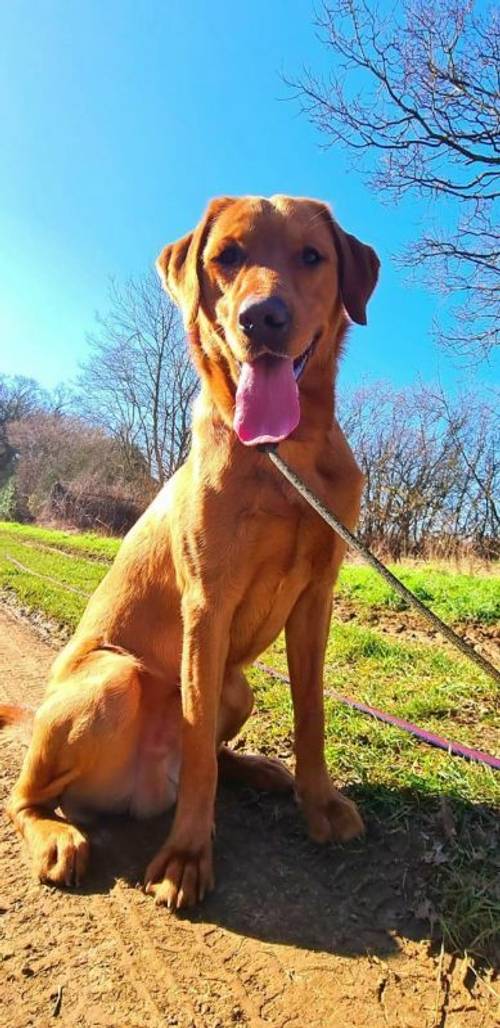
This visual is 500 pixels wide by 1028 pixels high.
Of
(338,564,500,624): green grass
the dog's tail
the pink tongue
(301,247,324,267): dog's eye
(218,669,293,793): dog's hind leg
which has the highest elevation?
(301,247,324,267): dog's eye

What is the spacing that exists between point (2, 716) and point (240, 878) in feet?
4.59

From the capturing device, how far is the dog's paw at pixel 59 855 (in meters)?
2.06

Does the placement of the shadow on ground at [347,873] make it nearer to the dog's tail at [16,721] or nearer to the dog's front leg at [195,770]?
the dog's front leg at [195,770]

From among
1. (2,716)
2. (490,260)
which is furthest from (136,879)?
(490,260)

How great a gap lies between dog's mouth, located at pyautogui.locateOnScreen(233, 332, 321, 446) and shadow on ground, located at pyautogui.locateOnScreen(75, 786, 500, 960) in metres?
1.47

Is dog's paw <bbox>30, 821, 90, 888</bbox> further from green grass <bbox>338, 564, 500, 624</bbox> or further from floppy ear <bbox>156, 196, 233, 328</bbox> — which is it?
green grass <bbox>338, 564, 500, 624</bbox>

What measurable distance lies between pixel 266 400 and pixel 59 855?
5.54ft

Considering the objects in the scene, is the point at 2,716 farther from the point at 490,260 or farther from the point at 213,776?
the point at 490,260

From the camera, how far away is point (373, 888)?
2.04 metres

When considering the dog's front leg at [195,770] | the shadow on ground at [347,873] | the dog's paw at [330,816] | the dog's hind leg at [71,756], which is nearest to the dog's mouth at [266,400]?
the dog's front leg at [195,770]

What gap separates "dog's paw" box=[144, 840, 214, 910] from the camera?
1957mm

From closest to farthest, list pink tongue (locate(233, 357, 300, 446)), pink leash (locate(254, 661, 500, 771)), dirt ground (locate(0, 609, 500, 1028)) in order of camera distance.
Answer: dirt ground (locate(0, 609, 500, 1028)) → pink tongue (locate(233, 357, 300, 446)) → pink leash (locate(254, 661, 500, 771))

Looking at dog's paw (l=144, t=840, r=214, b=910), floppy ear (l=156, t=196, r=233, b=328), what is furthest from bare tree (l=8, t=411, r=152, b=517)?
dog's paw (l=144, t=840, r=214, b=910)

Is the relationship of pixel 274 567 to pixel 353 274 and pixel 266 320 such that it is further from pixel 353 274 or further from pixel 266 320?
pixel 353 274
